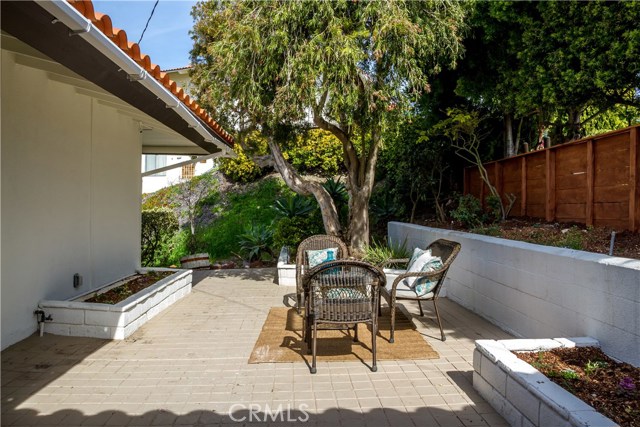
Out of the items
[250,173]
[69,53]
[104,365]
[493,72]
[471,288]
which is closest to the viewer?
[69,53]

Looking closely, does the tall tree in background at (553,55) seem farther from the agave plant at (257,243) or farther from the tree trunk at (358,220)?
the agave plant at (257,243)

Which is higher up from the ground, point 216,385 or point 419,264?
point 419,264

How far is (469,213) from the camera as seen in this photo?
8.05 m

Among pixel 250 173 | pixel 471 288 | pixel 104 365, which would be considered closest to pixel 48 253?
pixel 104 365

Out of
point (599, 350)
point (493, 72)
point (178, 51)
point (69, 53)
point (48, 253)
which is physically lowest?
point (599, 350)

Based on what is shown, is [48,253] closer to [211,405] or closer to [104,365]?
[104,365]

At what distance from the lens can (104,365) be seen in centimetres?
372

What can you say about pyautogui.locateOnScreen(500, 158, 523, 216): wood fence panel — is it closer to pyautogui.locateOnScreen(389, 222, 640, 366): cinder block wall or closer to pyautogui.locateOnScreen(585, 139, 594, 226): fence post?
pyautogui.locateOnScreen(585, 139, 594, 226): fence post

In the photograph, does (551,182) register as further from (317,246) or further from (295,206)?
(295,206)

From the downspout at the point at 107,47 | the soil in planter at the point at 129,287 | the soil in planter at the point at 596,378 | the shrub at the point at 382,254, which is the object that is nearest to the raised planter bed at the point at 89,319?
the soil in planter at the point at 129,287

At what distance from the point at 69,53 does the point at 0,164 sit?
185cm

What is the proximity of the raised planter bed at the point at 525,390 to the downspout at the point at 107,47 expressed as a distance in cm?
357

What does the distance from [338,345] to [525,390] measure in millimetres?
2054

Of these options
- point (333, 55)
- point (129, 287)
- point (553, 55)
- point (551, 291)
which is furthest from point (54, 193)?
point (553, 55)
